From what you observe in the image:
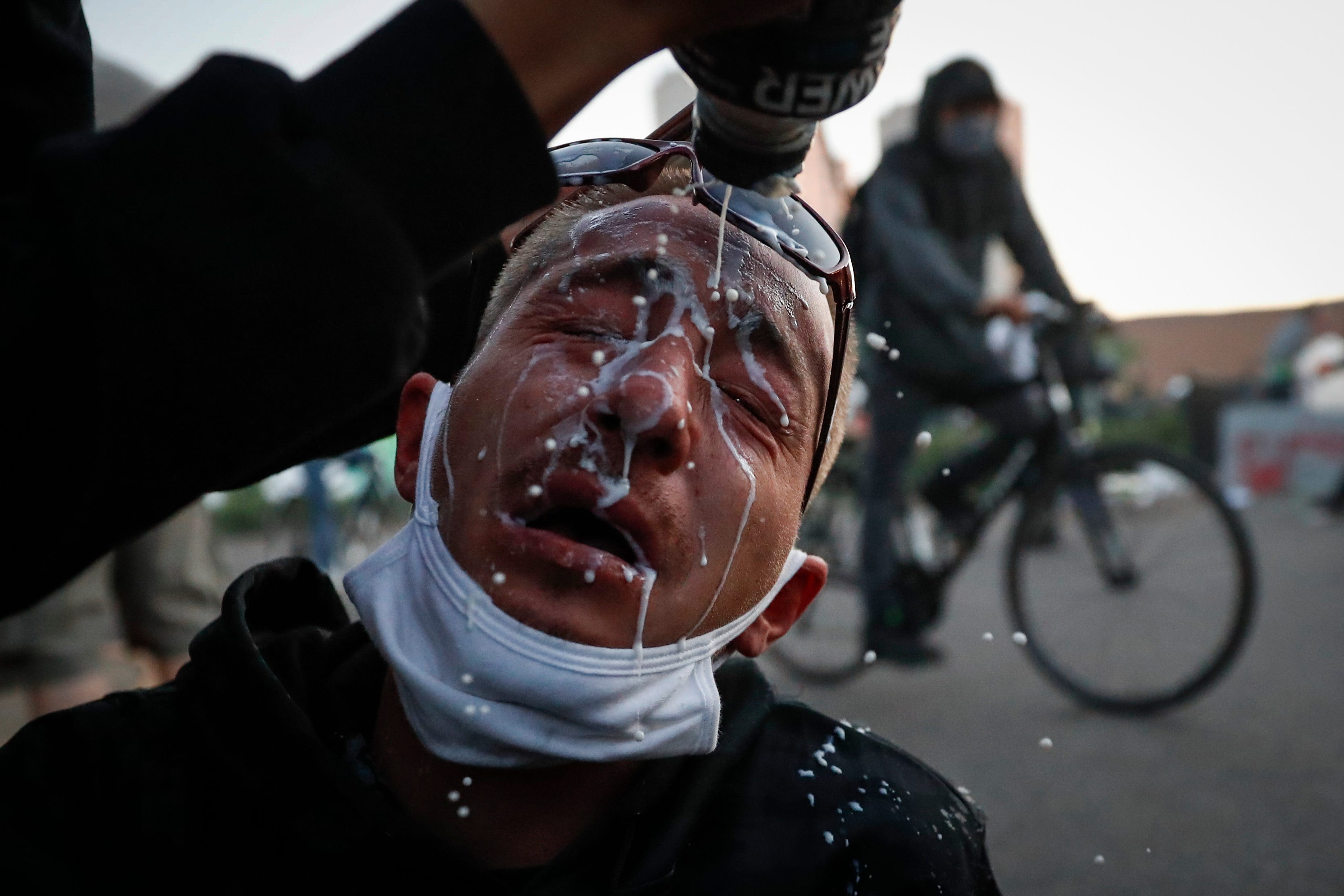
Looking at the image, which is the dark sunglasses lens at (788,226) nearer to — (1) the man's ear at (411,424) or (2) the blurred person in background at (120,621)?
(1) the man's ear at (411,424)

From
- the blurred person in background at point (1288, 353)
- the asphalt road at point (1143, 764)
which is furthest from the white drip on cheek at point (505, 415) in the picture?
the blurred person in background at point (1288, 353)

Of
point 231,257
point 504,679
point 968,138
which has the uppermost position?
point 231,257

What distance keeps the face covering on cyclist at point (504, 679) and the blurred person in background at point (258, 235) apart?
0.52 m

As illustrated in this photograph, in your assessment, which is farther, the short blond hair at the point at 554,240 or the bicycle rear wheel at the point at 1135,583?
the bicycle rear wheel at the point at 1135,583

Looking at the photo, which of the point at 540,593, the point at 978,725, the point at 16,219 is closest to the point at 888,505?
the point at 978,725

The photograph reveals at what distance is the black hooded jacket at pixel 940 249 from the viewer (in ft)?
12.1

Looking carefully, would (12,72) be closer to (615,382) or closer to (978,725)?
(615,382)

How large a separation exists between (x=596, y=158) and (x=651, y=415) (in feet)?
1.59

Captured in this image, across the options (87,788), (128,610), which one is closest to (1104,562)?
(128,610)

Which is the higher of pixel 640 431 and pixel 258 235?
pixel 258 235

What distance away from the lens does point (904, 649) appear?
4.31 metres

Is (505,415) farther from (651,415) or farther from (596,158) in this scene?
(596,158)

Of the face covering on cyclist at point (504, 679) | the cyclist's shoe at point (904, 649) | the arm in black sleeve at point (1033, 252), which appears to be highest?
the face covering on cyclist at point (504, 679)

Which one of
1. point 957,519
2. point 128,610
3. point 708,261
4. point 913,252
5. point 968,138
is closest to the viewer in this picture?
point 708,261
